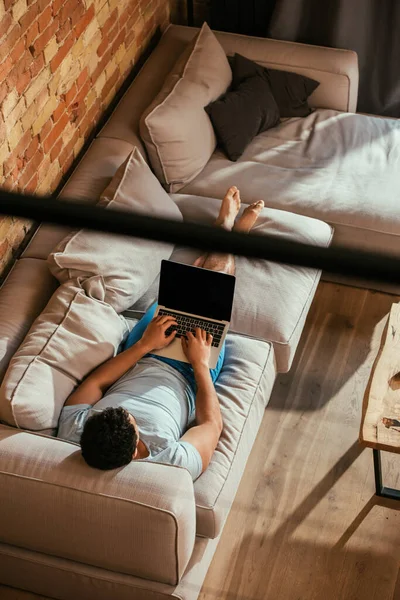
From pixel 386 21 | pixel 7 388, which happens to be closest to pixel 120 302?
pixel 7 388

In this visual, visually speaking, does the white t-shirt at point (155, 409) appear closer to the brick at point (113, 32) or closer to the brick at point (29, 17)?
the brick at point (29, 17)

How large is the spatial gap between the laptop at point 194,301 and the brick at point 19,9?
→ 3.06 feet

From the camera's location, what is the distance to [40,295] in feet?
8.21

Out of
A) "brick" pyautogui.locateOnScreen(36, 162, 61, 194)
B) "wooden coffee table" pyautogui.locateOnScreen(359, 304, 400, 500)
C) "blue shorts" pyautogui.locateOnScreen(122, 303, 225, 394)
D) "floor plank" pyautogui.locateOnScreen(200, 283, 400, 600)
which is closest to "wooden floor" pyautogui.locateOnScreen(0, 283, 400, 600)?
"floor plank" pyautogui.locateOnScreen(200, 283, 400, 600)

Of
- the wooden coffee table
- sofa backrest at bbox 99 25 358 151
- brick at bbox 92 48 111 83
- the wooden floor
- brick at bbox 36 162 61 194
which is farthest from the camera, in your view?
sofa backrest at bbox 99 25 358 151

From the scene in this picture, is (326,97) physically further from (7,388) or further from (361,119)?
(7,388)

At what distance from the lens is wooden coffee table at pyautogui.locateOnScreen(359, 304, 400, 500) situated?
2209mm

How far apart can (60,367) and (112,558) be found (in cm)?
58

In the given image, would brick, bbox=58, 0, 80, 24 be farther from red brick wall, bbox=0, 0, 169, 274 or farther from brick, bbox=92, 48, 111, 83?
brick, bbox=92, 48, 111, 83

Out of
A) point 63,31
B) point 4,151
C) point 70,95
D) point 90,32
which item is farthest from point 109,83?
point 4,151

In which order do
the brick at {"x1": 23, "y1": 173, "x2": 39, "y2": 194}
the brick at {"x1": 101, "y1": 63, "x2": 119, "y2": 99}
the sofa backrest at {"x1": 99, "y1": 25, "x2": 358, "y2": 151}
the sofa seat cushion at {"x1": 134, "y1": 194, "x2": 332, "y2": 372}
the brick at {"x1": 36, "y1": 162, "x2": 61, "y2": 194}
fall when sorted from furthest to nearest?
the sofa backrest at {"x1": 99, "y1": 25, "x2": 358, "y2": 151}, the brick at {"x1": 101, "y1": 63, "x2": 119, "y2": 99}, the brick at {"x1": 36, "y1": 162, "x2": 61, "y2": 194}, the brick at {"x1": 23, "y1": 173, "x2": 39, "y2": 194}, the sofa seat cushion at {"x1": 134, "y1": 194, "x2": 332, "y2": 372}

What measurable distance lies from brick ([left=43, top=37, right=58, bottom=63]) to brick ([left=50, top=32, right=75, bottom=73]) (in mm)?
19

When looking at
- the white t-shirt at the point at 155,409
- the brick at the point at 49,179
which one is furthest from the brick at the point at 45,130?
the white t-shirt at the point at 155,409

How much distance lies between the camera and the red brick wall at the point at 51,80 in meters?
2.49
